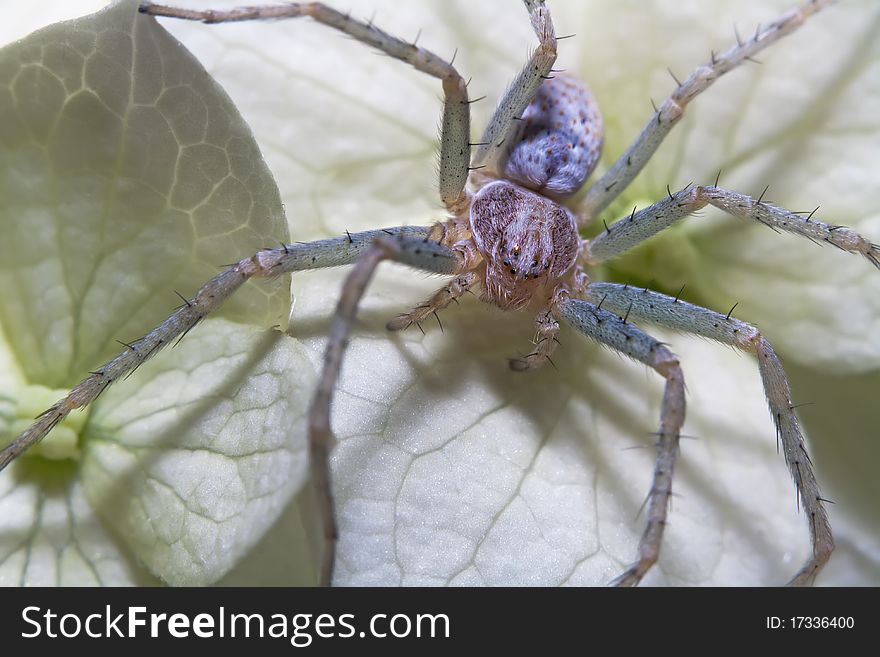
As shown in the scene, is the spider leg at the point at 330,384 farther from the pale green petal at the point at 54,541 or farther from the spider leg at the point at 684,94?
the spider leg at the point at 684,94

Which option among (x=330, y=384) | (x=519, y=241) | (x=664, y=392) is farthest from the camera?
(x=519, y=241)

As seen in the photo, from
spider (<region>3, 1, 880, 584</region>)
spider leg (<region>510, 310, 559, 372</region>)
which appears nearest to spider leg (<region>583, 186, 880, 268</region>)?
spider (<region>3, 1, 880, 584</region>)

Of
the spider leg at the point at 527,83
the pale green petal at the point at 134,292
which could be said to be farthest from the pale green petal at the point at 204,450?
the spider leg at the point at 527,83

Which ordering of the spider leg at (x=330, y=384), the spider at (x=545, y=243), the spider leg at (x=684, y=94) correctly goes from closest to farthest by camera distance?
1. the spider leg at (x=330, y=384)
2. the spider at (x=545, y=243)
3. the spider leg at (x=684, y=94)

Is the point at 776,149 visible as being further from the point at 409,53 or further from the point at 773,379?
the point at 409,53

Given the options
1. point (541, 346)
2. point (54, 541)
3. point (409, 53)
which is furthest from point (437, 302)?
point (54, 541)

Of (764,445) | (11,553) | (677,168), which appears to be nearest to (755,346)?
(764,445)
